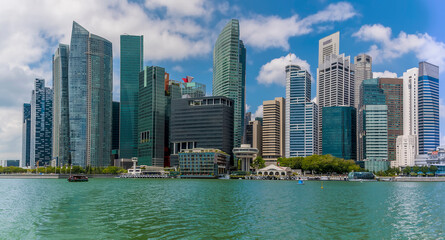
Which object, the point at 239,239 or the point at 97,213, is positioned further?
the point at 97,213

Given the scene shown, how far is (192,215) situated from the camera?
201 feet

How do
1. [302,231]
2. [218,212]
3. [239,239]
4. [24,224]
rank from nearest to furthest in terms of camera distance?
[239,239] → [302,231] → [24,224] → [218,212]

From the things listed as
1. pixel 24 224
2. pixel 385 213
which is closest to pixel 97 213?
pixel 24 224

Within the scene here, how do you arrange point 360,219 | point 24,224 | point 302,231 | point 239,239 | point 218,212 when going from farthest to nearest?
point 218,212
point 360,219
point 24,224
point 302,231
point 239,239

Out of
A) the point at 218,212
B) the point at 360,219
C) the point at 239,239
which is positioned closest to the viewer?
the point at 239,239

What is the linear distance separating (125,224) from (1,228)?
1568 cm

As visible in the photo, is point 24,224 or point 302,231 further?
point 24,224

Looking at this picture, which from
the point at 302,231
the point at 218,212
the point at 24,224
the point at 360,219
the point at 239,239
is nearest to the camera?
the point at 239,239

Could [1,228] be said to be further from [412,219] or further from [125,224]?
[412,219]

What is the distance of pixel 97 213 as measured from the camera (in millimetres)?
62781

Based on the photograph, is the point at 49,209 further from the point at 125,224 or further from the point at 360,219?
the point at 360,219

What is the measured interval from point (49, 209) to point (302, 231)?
147ft

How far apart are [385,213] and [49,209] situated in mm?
57880

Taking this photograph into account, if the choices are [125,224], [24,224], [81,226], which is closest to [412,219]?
[125,224]
